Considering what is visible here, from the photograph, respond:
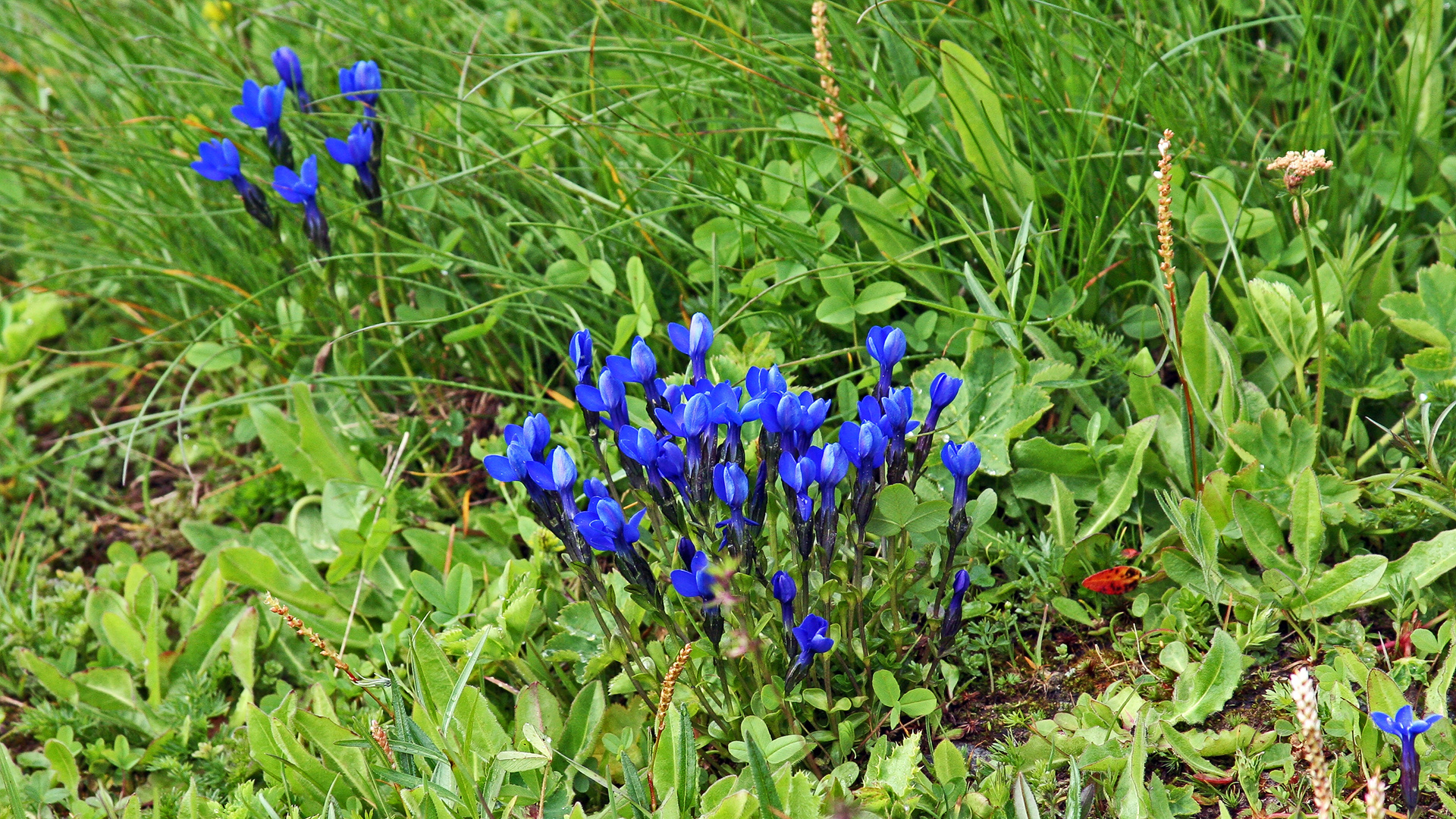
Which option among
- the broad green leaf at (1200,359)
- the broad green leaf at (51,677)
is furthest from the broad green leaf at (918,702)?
the broad green leaf at (51,677)

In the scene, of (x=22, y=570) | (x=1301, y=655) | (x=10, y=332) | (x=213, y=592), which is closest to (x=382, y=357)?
(x=213, y=592)

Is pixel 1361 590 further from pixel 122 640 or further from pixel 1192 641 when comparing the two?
pixel 122 640

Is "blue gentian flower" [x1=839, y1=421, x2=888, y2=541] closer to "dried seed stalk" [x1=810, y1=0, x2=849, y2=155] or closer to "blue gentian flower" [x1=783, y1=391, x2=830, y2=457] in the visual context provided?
"blue gentian flower" [x1=783, y1=391, x2=830, y2=457]

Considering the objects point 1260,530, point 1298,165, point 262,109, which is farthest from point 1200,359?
point 262,109

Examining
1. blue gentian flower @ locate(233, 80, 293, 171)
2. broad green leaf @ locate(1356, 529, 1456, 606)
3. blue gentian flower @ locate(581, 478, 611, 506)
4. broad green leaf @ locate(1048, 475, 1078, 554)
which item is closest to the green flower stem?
broad green leaf @ locate(1356, 529, 1456, 606)

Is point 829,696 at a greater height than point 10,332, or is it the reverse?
point 10,332

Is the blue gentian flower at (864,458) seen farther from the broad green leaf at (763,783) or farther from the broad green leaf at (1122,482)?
the broad green leaf at (1122,482)
